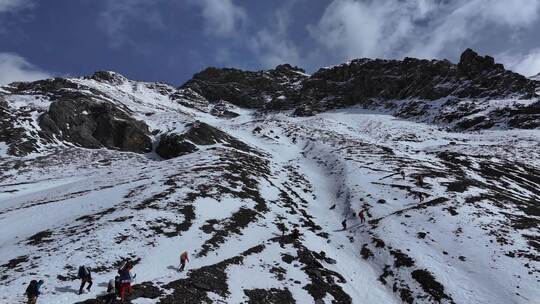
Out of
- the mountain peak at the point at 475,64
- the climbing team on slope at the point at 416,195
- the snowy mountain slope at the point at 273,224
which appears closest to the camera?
the snowy mountain slope at the point at 273,224

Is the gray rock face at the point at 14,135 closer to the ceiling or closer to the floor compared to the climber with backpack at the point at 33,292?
closer to the ceiling

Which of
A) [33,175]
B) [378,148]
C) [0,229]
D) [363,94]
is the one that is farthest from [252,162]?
[363,94]

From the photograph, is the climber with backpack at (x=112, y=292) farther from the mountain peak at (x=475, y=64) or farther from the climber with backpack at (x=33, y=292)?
the mountain peak at (x=475, y=64)

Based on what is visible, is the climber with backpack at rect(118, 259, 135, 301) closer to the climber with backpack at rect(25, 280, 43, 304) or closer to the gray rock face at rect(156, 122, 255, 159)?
the climber with backpack at rect(25, 280, 43, 304)

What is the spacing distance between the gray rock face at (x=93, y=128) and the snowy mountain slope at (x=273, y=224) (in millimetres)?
5198

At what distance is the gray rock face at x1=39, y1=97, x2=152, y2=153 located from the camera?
3440 inches

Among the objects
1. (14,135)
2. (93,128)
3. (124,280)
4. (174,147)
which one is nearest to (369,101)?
(174,147)

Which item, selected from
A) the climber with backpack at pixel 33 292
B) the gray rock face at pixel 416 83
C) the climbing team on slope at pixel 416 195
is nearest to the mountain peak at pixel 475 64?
the gray rock face at pixel 416 83

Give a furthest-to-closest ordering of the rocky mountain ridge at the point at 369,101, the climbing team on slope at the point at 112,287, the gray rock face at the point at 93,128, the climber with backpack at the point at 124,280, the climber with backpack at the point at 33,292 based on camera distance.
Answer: the rocky mountain ridge at the point at 369,101, the gray rock face at the point at 93,128, the climber with backpack at the point at 124,280, the climbing team on slope at the point at 112,287, the climber with backpack at the point at 33,292

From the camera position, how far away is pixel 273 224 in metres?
40.5

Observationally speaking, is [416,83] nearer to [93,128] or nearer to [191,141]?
[191,141]

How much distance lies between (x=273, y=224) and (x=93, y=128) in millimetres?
66999

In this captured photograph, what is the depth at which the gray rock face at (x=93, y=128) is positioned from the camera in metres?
87.4

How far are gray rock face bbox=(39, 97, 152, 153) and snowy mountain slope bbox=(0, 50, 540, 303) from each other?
17.1 feet
